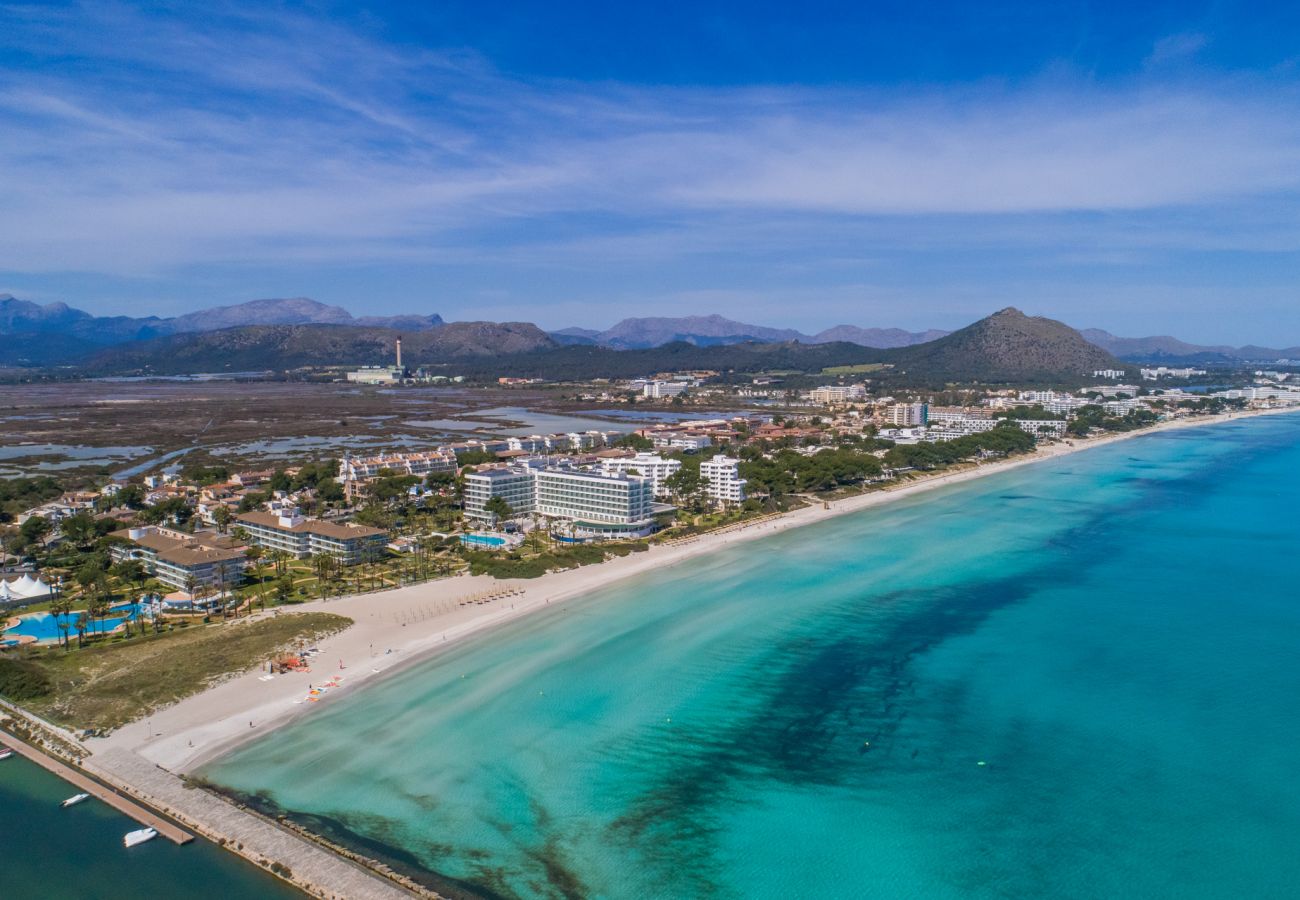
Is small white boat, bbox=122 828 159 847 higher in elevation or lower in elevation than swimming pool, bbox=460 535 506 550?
lower

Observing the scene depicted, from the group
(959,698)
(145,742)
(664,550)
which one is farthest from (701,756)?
(664,550)

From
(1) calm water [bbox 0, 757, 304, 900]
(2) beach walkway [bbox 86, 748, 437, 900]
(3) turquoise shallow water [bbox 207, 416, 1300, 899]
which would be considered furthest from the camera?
(3) turquoise shallow water [bbox 207, 416, 1300, 899]

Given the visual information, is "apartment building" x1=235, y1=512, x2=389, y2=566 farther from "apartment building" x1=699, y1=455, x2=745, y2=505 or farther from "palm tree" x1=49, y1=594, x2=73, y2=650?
"apartment building" x1=699, y1=455, x2=745, y2=505

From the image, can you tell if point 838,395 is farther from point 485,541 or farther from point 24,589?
point 24,589

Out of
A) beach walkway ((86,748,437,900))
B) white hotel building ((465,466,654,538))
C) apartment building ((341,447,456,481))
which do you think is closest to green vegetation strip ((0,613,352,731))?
beach walkway ((86,748,437,900))

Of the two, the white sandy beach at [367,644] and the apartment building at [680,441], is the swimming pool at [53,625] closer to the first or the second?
the white sandy beach at [367,644]

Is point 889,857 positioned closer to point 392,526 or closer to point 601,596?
point 601,596

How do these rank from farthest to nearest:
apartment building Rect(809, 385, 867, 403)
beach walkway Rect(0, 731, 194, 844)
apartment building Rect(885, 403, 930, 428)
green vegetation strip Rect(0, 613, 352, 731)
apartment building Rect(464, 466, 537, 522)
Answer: apartment building Rect(809, 385, 867, 403)
apartment building Rect(885, 403, 930, 428)
apartment building Rect(464, 466, 537, 522)
green vegetation strip Rect(0, 613, 352, 731)
beach walkway Rect(0, 731, 194, 844)

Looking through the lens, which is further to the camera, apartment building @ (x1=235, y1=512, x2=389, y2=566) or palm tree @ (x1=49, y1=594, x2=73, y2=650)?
apartment building @ (x1=235, y1=512, x2=389, y2=566)
